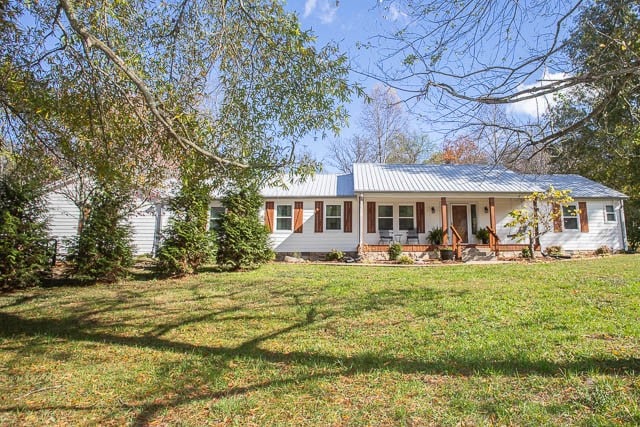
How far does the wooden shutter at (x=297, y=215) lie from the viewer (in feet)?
53.0

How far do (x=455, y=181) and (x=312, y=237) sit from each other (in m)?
7.10

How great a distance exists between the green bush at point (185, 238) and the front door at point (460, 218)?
461 inches

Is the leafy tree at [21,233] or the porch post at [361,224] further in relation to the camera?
the porch post at [361,224]

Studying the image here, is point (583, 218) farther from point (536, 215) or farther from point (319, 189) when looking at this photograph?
point (319, 189)

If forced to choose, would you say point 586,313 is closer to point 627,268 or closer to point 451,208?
point 627,268

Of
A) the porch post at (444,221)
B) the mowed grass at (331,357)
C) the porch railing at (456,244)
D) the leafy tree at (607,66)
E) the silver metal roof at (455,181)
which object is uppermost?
the silver metal roof at (455,181)

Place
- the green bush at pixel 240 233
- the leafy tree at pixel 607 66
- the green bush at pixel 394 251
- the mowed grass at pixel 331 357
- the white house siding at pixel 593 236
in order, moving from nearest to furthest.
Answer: the mowed grass at pixel 331 357, the leafy tree at pixel 607 66, the green bush at pixel 240 233, the green bush at pixel 394 251, the white house siding at pixel 593 236

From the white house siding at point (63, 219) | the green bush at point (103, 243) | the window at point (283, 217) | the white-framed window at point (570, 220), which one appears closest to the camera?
the green bush at point (103, 243)

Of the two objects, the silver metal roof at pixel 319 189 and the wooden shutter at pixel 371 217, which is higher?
the silver metal roof at pixel 319 189

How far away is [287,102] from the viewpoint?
5.30 m

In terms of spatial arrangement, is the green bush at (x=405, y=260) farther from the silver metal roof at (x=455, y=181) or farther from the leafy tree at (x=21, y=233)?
the leafy tree at (x=21, y=233)

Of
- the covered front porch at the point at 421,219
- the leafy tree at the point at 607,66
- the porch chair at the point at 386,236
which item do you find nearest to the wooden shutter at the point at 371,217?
the covered front porch at the point at 421,219

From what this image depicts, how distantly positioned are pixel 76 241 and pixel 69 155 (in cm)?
455

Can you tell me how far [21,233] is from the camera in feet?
27.7
